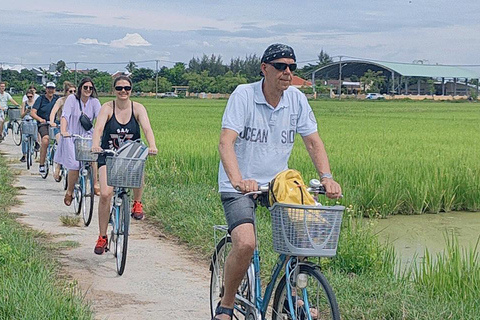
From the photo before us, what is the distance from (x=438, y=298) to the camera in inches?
200

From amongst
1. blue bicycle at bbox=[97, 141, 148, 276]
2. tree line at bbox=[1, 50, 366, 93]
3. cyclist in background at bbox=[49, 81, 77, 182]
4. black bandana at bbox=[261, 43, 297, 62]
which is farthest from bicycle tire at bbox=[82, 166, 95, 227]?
tree line at bbox=[1, 50, 366, 93]

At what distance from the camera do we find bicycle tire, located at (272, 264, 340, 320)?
3.65 metres

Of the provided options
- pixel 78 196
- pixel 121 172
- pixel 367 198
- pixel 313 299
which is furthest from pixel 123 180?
pixel 367 198

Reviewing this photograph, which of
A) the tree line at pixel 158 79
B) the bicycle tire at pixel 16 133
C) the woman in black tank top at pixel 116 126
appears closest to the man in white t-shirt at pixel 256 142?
the woman in black tank top at pixel 116 126

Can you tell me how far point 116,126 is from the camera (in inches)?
281

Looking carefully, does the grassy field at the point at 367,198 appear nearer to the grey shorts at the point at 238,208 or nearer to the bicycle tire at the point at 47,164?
the grey shorts at the point at 238,208

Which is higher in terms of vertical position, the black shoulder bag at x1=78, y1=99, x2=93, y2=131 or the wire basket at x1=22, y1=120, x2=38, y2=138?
the black shoulder bag at x1=78, y1=99, x2=93, y2=131

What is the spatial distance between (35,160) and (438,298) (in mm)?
12931

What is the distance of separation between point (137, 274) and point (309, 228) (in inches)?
130

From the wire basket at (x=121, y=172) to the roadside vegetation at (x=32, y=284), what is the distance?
88 centimetres

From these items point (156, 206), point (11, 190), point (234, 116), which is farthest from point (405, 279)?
point (11, 190)

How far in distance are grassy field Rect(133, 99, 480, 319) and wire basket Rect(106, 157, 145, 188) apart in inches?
46.1

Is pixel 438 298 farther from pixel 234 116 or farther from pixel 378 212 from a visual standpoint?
pixel 378 212

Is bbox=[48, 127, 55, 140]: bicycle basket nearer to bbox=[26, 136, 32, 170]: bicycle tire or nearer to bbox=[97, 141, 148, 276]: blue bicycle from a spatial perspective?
bbox=[26, 136, 32, 170]: bicycle tire
